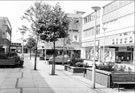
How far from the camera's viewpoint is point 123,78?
13703 mm

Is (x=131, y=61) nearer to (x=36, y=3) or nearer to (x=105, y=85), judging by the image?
(x=36, y=3)

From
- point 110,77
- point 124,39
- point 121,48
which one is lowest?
point 110,77

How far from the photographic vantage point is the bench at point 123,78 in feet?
43.4

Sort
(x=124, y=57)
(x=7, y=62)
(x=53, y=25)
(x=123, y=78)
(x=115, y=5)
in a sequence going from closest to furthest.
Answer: (x=123, y=78) → (x=53, y=25) → (x=7, y=62) → (x=124, y=57) → (x=115, y=5)

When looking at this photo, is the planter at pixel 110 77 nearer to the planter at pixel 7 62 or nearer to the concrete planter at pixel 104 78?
the concrete planter at pixel 104 78

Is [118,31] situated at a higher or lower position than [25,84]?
higher

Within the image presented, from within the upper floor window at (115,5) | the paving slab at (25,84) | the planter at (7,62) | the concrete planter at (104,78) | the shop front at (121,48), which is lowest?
the paving slab at (25,84)

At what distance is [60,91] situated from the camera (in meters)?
11.6

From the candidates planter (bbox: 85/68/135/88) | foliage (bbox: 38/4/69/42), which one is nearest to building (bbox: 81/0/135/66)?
foliage (bbox: 38/4/69/42)

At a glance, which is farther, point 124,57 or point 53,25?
point 124,57

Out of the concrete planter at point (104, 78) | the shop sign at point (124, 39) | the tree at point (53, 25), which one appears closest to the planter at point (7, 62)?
the tree at point (53, 25)

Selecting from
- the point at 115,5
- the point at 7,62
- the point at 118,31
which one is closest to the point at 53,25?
the point at 7,62

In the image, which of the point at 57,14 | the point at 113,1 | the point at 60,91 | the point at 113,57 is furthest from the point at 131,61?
the point at 60,91

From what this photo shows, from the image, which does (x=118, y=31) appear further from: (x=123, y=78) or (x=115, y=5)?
(x=123, y=78)
